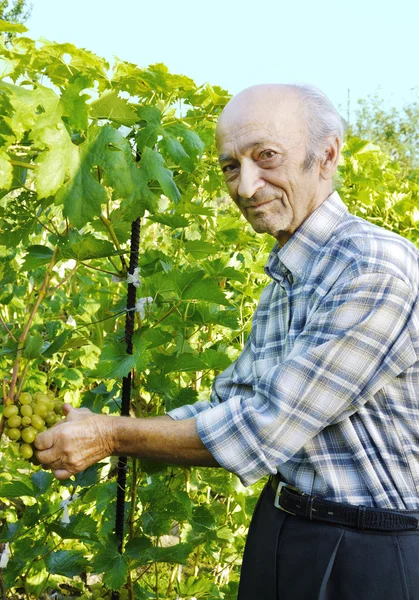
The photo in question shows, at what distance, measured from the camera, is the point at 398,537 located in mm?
1781

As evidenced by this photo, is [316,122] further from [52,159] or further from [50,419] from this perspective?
[50,419]

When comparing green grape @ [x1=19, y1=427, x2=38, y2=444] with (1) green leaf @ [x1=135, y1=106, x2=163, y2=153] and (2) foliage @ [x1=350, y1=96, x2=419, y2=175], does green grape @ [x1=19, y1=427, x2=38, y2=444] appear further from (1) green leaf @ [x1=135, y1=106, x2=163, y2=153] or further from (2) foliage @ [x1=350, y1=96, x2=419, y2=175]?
(2) foliage @ [x1=350, y1=96, x2=419, y2=175]

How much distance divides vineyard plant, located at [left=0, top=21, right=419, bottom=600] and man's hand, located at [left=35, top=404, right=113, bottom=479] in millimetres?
54

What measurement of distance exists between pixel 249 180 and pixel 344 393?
63 centimetres

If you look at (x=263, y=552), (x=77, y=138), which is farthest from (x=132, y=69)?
Result: (x=263, y=552)

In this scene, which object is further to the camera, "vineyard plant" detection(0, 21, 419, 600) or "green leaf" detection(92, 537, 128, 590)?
"green leaf" detection(92, 537, 128, 590)

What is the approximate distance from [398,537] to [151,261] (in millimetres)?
1210

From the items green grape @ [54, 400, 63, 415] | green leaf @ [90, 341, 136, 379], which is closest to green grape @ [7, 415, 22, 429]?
green grape @ [54, 400, 63, 415]

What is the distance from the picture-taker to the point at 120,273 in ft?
7.20

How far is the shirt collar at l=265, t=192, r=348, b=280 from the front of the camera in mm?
1971

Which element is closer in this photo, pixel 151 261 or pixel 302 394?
pixel 302 394

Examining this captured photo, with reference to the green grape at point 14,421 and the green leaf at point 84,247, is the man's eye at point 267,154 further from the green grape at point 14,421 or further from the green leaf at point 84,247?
the green grape at point 14,421

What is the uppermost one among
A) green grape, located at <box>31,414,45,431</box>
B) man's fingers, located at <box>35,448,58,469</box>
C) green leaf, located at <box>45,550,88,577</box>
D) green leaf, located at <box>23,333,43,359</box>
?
green leaf, located at <box>23,333,43,359</box>

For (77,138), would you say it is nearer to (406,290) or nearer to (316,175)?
(316,175)
